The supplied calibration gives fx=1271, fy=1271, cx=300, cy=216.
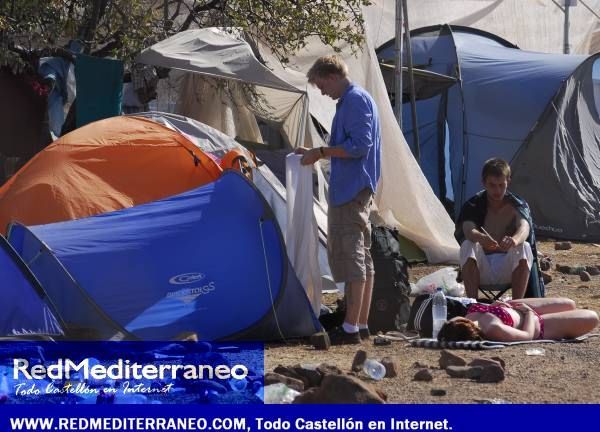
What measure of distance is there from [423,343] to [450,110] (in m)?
7.99

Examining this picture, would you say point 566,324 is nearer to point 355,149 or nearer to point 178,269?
point 355,149

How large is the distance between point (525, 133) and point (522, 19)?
10.3 meters

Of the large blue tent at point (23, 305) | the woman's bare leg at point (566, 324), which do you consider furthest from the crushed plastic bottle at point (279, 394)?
the woman's bare leg at point (566, 324)

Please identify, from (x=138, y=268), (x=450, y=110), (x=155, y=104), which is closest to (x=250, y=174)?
(x=138, y=268)

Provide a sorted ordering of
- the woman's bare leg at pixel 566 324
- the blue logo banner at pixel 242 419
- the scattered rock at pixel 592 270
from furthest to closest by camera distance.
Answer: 1. the scattered rock at pixel 592 270
2. the woman's bare leg at pixel 566 324
3. the blue logo banner at pixel 242 419

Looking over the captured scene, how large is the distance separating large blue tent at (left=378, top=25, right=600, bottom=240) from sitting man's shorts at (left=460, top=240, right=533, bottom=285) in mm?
6373

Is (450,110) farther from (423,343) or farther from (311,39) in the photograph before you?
(423,343)

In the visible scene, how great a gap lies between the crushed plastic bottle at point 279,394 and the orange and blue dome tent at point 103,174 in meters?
3.01

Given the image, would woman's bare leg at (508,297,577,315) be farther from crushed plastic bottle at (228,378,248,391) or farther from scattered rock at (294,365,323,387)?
crushed plastic bottle at (228,378,248,391)

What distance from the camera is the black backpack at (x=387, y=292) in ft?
24.2

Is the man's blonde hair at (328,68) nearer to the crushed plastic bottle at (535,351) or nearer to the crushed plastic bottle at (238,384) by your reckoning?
the crushed plastic bottle at (535,351)

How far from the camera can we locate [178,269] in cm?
686

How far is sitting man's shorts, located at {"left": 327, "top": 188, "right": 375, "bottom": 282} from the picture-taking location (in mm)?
6883

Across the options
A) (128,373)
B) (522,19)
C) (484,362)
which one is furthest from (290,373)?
(522,19)
